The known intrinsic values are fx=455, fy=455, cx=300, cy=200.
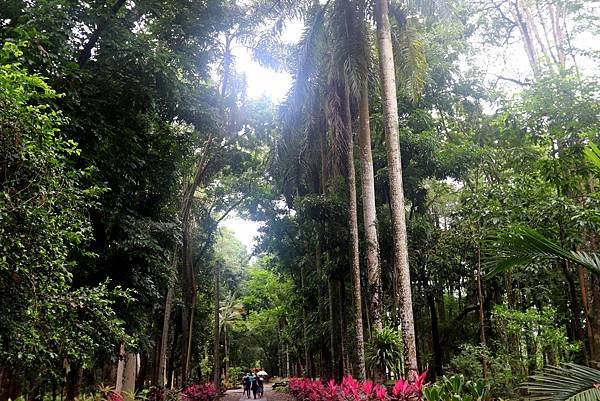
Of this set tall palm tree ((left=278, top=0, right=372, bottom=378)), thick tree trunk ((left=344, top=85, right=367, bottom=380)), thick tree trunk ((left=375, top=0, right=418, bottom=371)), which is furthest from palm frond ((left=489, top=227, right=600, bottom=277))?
tall palm tree ((left=278, top=0, right=372, bottom=378))

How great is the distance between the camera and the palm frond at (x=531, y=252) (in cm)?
440

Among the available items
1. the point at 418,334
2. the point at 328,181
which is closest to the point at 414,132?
the point at 328,181

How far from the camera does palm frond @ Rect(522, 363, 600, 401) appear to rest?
3.74m

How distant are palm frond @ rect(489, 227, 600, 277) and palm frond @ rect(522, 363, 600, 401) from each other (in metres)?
1.01

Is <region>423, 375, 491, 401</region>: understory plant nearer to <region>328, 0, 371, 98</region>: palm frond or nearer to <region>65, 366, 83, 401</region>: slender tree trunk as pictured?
<region>328, 0, 371, 98</region>: palm frond

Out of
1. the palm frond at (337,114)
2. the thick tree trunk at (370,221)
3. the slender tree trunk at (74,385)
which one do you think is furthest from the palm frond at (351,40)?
the slender tree trunk at (74,385)

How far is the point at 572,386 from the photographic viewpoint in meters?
3.87

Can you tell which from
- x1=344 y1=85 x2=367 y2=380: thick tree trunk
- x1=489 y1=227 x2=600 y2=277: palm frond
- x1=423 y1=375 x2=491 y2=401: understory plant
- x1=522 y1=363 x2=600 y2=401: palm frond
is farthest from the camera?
x1=344 y1=85 x2=367 y2=380: thick tree trunk

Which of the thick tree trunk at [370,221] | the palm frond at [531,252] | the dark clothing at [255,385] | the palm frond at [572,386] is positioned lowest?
the dark clothing at [255,385]

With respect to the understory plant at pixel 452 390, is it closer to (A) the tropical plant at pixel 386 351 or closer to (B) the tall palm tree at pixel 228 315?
(A) the tropical plant at pixel 386 351

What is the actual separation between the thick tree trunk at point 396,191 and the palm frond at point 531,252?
10.5 feet

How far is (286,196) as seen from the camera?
18594mm

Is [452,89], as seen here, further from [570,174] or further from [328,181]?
[570,174]

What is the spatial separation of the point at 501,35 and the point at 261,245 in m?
12.6
